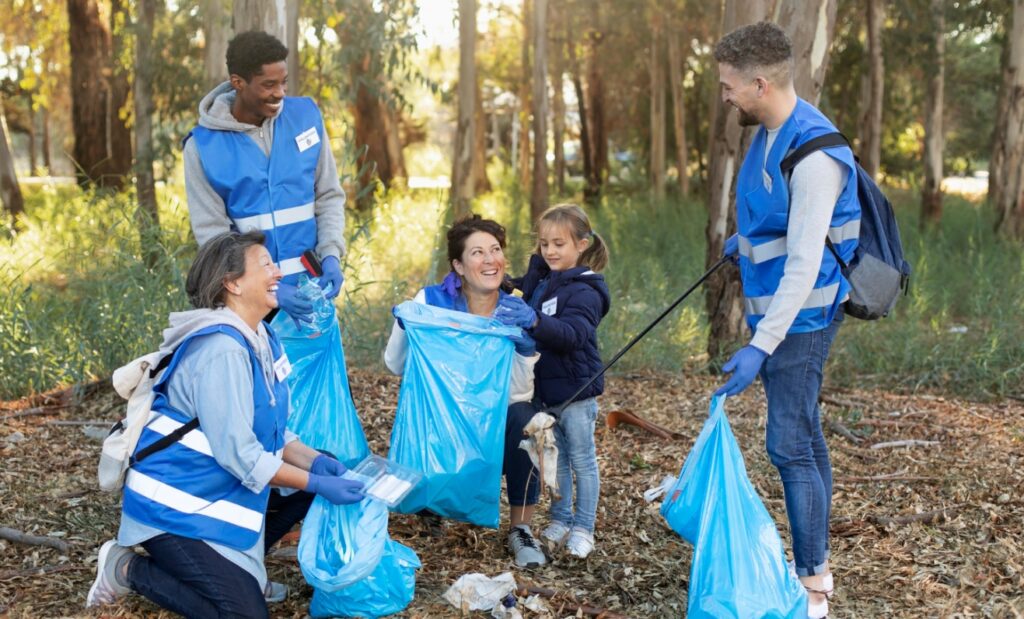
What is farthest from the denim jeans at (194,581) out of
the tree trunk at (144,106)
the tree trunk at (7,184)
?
the tree trunk at (7,184)

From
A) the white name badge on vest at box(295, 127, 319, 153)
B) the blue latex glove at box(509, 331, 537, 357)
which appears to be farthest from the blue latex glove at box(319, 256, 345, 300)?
the blue latex glove at box(509, 331, 537, 357)

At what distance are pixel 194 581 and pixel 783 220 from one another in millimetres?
1950

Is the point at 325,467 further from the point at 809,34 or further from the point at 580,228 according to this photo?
the point at 809,34

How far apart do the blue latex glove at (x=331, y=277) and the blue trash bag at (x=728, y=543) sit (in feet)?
4.73

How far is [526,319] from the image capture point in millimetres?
3535

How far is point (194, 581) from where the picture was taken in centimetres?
298

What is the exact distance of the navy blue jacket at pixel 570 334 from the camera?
→ 3645 mm

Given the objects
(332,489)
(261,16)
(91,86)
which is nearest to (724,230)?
(261,16)

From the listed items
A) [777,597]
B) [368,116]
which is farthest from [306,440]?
[368,116]

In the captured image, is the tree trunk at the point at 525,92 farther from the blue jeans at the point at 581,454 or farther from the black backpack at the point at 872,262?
the black backpack at the point at 872,262

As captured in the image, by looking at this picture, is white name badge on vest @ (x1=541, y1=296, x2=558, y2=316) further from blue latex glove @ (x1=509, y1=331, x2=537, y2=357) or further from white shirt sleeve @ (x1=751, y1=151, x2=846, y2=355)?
white shirt sleeve @ (x1=751, y1=151, x2=846, y2=355)

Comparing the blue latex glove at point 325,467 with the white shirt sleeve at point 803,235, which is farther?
the blue latex glove at point 325,467

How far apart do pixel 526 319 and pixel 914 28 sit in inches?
577

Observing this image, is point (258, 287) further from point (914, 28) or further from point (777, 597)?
point (914, 28)
